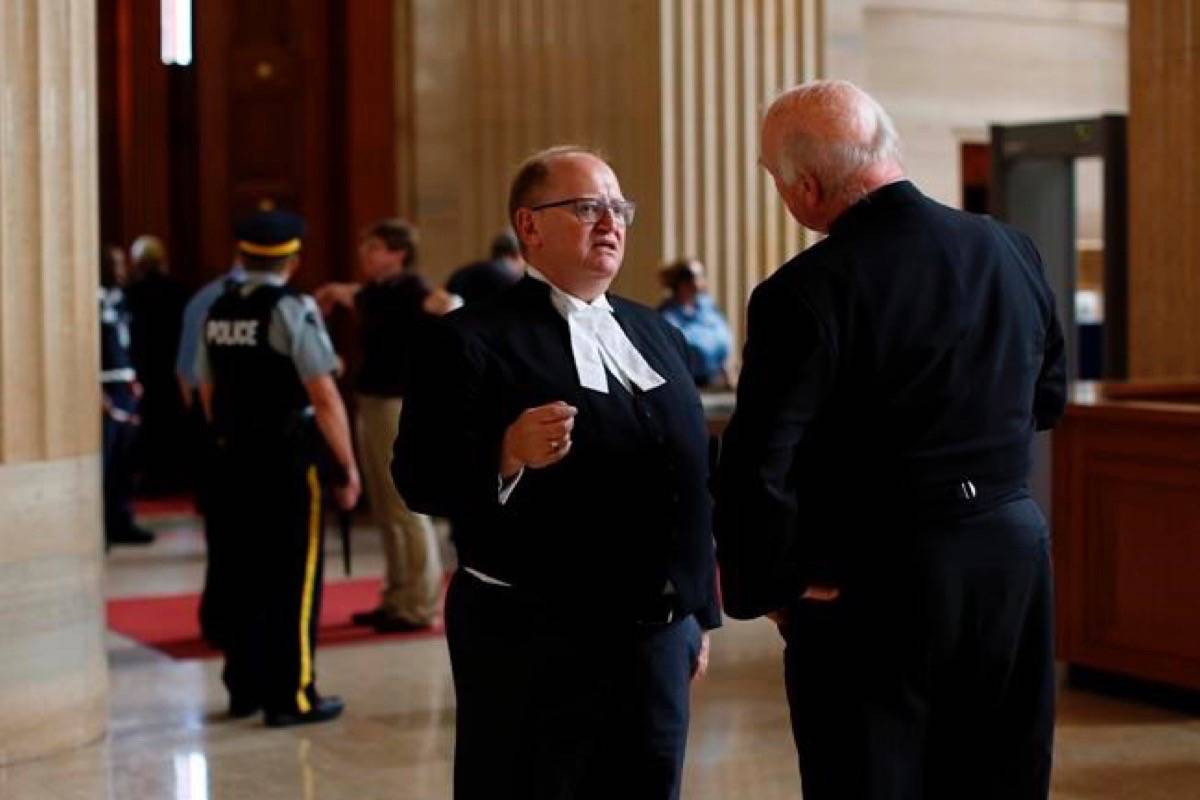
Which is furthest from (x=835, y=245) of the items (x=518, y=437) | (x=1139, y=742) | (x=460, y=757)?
(x=1139, y=742)

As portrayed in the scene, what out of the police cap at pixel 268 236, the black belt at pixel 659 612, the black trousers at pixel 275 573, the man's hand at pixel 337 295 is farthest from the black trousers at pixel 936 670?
the man's hand at pixel 337 295

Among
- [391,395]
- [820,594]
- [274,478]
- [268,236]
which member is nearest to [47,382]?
[274,478]

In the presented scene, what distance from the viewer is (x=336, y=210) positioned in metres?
13.5

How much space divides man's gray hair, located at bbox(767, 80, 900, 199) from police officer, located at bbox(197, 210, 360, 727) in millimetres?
3620

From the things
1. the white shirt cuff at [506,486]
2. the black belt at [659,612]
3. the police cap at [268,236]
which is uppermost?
the police cap at [268,236]

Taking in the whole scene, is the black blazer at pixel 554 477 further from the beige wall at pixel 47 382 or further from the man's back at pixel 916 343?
the beige wall at pixel 47 382

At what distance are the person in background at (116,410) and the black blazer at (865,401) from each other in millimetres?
7967

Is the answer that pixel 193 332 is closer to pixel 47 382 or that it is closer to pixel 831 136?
pixel 47 382

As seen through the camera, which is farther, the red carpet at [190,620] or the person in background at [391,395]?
the person in background at [391,395]

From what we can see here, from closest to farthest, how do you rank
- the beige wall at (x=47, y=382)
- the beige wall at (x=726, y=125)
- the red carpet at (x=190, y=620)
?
1. the beige wall at (x=47, y=382)
2. the red carpet at (x=190, y=620)
3. the beige wall at (x=726, y=125)

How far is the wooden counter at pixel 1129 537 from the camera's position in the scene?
6.94 meters

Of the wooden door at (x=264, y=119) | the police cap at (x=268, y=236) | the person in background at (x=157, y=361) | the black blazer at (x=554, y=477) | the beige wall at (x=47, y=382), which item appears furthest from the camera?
the person in background at (x=157, y=361)

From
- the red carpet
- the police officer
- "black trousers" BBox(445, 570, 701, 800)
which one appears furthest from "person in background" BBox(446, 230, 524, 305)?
"black trousers" BBox(445, 570, 701, 800)

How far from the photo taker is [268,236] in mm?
7090
